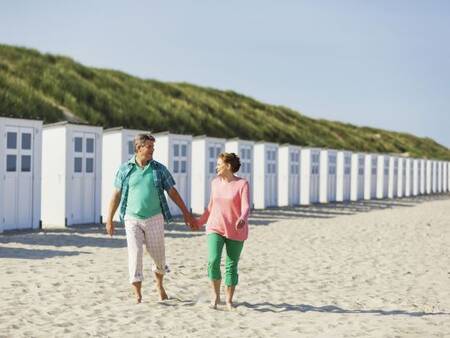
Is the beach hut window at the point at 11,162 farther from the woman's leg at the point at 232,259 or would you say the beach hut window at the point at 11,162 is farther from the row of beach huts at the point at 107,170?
the woman's leg at the point at 232,259

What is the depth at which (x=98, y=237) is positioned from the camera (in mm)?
15055

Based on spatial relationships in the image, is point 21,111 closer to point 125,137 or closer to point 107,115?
point 107,115

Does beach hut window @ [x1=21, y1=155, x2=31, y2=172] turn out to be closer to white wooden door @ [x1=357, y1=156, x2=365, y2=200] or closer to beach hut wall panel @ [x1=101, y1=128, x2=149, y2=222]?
beach hut wall panel @ [x1=101, y1=128, x2=149, y2=222]

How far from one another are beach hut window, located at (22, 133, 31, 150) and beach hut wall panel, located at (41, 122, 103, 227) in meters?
1.22

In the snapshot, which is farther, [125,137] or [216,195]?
[125,137]

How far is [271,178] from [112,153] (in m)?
8.83

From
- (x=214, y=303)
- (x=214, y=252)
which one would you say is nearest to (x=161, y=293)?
(x=214, y=303)

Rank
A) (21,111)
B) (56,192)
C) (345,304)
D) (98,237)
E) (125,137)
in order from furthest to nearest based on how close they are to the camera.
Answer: (21,111), (125,137), (56,192), (98,237), (345,304)

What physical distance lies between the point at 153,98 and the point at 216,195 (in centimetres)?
4442

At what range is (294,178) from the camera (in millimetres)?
28828

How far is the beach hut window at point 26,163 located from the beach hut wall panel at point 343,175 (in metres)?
19.1

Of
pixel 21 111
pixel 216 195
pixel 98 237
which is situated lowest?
pixel 98 237

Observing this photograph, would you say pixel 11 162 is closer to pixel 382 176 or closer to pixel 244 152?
pixel 244 152

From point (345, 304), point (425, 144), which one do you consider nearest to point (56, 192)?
point (345, 304)
